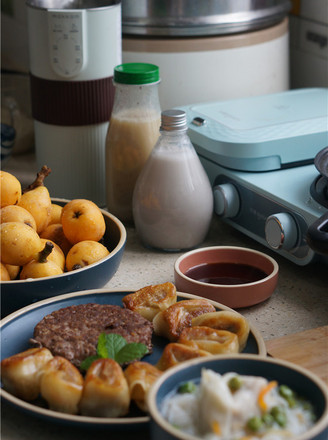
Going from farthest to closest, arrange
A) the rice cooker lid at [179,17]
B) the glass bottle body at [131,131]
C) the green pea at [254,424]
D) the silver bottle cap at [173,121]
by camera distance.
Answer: the rice cooker lid at [179,17] → the glass bottle body at [131,131] → the silver bottle cap at [173,121] → the green pea at [254,424]

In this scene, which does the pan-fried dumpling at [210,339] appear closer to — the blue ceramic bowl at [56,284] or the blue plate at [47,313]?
the blue plate at [47,313]

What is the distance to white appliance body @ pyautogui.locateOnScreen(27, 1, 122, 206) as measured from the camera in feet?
3.79

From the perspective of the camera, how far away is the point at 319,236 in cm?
85

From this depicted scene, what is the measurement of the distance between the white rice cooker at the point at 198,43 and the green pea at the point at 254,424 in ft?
2.88

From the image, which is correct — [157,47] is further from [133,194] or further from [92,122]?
[133,194]

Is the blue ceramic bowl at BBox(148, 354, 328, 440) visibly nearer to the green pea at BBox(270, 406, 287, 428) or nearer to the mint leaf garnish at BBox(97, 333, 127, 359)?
the green pea at BBox(270, 406, 287, 428)

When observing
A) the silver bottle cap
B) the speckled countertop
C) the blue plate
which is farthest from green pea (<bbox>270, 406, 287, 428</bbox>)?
the silver bottle cap

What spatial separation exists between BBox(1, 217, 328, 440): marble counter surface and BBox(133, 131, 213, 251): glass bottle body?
42 millimetres

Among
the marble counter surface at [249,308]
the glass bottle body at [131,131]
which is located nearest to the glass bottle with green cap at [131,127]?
the glass bottle body at [131,131]

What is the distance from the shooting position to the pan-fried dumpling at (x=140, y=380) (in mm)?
676

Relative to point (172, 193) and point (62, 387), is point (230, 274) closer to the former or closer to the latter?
point (172, 193)

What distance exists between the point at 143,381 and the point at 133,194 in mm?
474

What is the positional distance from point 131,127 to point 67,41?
176mm

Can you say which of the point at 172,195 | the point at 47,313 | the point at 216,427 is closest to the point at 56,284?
the point at 47,313
